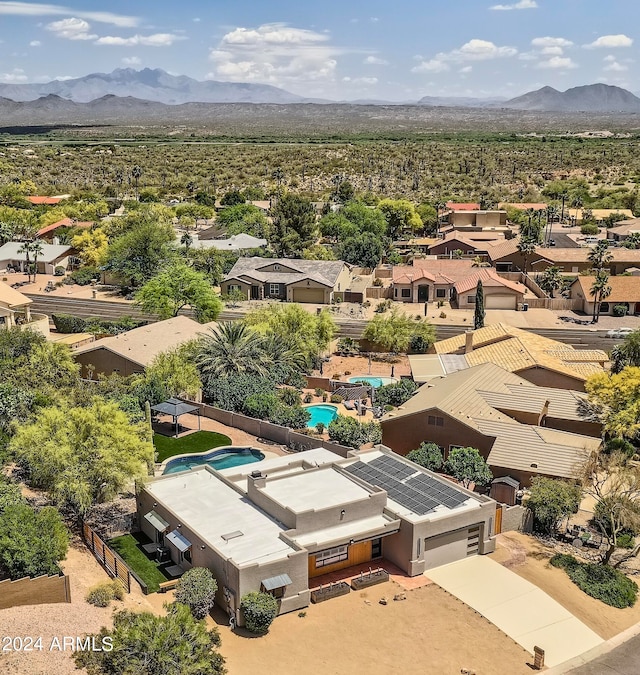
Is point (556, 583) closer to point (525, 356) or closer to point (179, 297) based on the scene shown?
point (525, 356)

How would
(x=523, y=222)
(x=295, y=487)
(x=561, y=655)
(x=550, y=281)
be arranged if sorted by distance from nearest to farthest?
(x=561, y=655) → (x=295, y=487) → (x=550, y=281) → (x=523, y=222)

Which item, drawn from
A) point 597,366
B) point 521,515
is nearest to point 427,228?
point 597,366

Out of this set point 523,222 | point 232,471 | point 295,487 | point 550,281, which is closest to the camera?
point 295,487

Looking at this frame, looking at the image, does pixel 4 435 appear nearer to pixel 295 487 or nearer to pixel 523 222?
pixel 295 487

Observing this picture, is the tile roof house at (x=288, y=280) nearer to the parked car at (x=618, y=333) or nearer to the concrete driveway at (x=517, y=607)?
the parked car at (x=618, y=333)

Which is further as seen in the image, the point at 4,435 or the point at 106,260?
the point at 106,260

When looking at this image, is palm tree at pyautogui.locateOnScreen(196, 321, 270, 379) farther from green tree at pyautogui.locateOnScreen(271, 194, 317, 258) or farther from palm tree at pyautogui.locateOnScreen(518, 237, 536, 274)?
palm tree at pyautogui.locateOnScreen(518, 237, 536, 274)

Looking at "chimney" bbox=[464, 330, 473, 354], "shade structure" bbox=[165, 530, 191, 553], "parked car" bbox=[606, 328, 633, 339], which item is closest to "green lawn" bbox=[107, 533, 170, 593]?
"shade structure" bbox=[165, 530, 191, 553]
